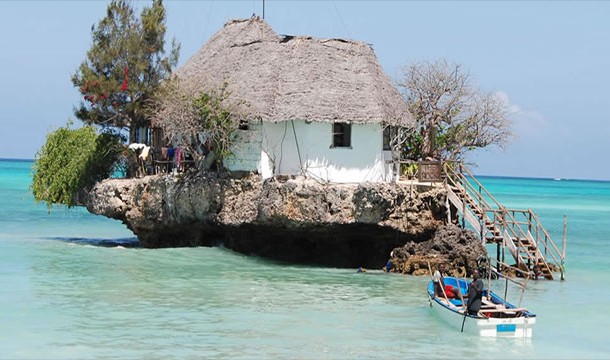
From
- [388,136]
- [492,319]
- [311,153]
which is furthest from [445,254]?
[492,319]

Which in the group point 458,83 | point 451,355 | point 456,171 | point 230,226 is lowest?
point 451,355

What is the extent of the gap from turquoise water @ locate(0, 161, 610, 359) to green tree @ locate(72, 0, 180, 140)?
5628 mm

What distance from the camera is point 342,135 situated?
114 feet

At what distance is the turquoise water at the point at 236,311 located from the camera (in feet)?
71.5

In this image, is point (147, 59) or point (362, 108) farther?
point (147, 59)

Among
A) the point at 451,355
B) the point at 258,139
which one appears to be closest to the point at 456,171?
the point at 258,139

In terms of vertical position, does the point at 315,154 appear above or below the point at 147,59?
below

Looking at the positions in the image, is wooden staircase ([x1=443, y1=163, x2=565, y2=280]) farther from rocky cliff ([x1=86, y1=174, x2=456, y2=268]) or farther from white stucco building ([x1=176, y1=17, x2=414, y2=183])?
white stucco building ([x1=176, y1=17, x2=414, y2=183])

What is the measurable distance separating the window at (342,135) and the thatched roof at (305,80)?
3.26 feet

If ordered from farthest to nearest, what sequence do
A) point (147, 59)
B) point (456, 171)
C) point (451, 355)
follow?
point (147, 59), point (456, 171), point (451, 355)

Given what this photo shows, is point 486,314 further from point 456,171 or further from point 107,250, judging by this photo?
point 107,250

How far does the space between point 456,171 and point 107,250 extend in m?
14.4

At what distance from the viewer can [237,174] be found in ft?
115

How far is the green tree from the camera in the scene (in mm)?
39000
